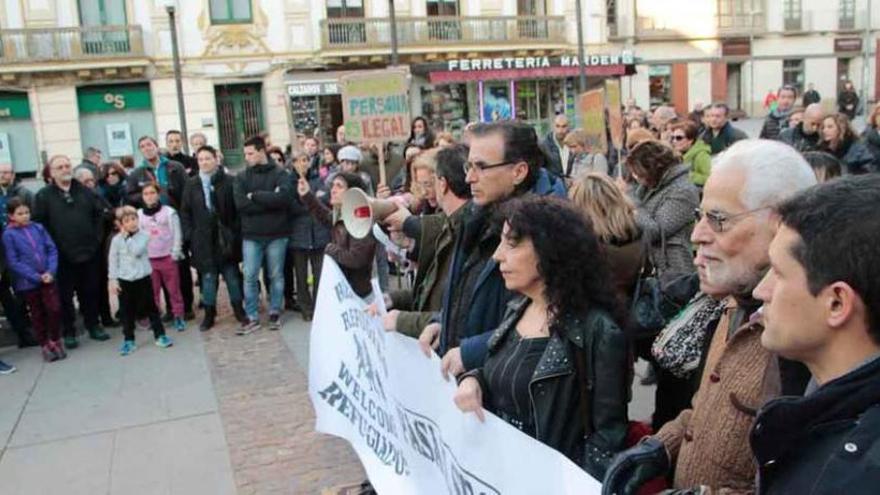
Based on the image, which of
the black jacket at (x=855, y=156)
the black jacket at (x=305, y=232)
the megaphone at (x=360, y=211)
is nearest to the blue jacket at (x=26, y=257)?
the black jacket at (x=305, y=232)

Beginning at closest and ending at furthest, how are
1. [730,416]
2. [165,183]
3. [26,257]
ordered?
1. [730,416]
2. [26,257]
3. [165,183]

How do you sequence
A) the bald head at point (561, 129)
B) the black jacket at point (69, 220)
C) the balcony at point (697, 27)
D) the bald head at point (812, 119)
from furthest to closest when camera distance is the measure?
the balcony at point (697, 27) < the bald head at point (561, 129) < the bald head at point (812, 119) < the black jacket at point (69, 220)

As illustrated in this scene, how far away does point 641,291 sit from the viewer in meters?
2.98

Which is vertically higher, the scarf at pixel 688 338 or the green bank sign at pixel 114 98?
the green bank sign at pixel 114 98

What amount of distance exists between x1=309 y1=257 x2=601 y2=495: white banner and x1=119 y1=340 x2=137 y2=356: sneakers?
3501 mm

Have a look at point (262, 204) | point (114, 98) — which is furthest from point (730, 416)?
point (114, 98)

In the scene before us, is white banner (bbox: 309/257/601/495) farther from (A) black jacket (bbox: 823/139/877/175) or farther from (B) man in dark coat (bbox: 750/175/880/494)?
(A) black jacket (bbox: 823/139/877/175)

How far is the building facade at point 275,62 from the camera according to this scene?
23.7 metres

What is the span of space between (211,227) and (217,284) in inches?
23.7

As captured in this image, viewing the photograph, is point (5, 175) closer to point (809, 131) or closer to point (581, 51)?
point (809, 131)

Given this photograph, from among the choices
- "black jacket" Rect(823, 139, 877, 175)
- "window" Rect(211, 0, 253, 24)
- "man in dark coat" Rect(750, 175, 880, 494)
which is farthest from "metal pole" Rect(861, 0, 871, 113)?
"man in dark coat" Rect(750, 175, 880, 494)

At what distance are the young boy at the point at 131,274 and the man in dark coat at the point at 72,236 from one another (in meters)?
0.48

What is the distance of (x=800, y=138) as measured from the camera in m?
8.70

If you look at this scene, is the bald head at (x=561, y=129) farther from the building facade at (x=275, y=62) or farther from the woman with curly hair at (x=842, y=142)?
the building facade at (x=275, y=62)
